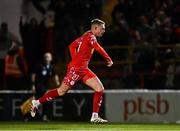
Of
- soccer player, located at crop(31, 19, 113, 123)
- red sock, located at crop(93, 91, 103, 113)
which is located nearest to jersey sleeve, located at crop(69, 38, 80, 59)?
soccer player, located at crop(31, 19, 113, 123)

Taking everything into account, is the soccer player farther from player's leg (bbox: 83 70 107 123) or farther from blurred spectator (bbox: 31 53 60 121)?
blurred spectator (bbox: 31 53 60 121)

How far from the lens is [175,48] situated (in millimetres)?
20438

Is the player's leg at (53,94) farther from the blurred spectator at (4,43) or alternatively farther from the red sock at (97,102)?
the blurred spectator at (4,43)

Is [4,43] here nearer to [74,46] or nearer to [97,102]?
[74,46]

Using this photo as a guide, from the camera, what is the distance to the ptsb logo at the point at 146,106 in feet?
60.4

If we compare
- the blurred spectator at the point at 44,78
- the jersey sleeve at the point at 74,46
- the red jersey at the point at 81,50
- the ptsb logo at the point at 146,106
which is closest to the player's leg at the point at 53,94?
the red jersey at the point at 81,50

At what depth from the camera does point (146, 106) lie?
60.7 feet

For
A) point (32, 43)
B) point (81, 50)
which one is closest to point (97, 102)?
point (81, 50)

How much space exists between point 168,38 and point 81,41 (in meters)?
6.03

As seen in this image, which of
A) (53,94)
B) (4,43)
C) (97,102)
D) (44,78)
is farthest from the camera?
(4,43)

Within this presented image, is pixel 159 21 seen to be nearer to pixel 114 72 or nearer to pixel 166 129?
pixel 114 72

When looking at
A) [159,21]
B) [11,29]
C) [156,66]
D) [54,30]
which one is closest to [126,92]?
[156,66]

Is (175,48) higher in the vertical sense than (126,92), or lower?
higher

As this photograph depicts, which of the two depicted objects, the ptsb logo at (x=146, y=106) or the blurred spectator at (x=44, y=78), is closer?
the ptsb logo at (x=146, y=106)
